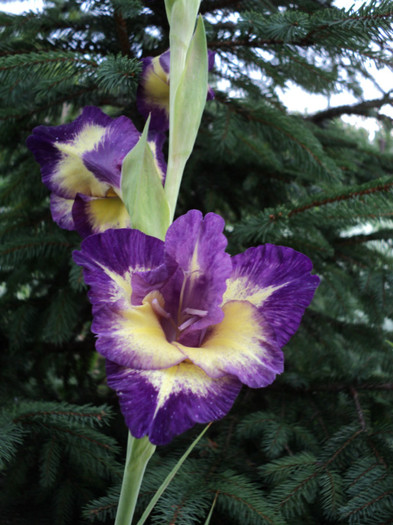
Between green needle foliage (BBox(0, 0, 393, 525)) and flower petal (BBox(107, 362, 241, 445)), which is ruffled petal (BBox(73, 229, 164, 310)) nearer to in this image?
flower petal (BBox(107, 362, 241, 445))

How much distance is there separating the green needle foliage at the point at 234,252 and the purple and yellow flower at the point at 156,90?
20cm

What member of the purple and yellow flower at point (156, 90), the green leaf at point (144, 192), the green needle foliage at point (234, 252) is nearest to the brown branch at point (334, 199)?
the green needle foliage at point (234, 252)

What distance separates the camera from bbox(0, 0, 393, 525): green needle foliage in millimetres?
722

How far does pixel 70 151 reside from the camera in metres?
0.44

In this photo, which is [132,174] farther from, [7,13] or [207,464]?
[7,13]

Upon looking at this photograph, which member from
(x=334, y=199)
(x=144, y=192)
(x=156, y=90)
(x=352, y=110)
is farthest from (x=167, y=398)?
(x=352, y=110)

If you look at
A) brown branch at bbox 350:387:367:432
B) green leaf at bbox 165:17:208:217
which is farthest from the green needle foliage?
green leaf at bbox 165:17:208:217

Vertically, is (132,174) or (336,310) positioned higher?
(132,174)

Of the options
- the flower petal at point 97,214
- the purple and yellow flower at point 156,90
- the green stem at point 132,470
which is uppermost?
the purple and yellow flower at point 156,90

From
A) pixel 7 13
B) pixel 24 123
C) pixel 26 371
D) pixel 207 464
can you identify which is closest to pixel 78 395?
pixel 26 371

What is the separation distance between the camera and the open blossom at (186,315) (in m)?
0.30

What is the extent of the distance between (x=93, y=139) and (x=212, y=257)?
0.59 ft

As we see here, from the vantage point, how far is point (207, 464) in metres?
0.82

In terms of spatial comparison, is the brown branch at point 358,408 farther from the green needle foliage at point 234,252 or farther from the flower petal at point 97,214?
the flower petal at point 97,214
